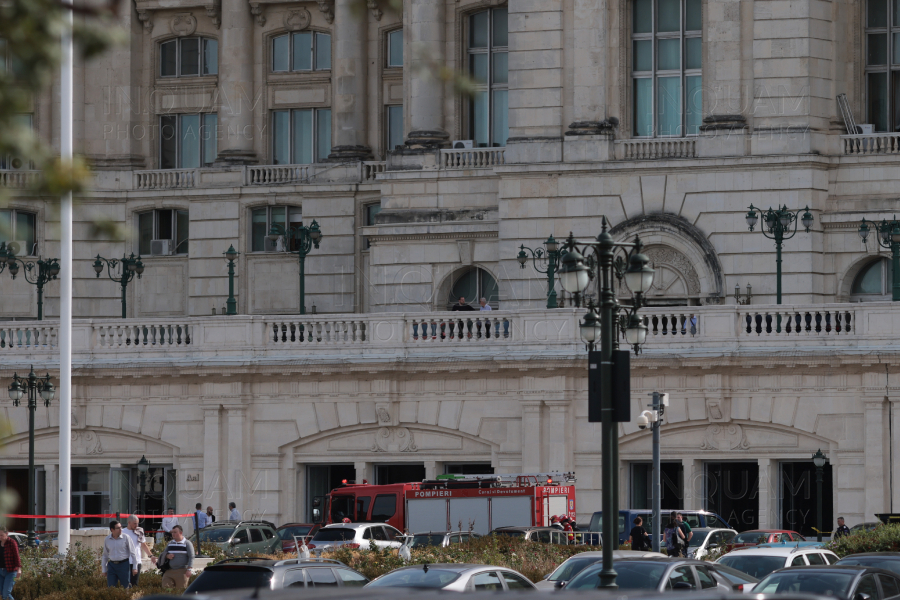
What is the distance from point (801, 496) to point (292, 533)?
498 inches

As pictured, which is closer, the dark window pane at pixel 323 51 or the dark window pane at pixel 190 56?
the dark window pane at pixel 323 51

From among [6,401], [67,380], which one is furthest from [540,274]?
[67,380]

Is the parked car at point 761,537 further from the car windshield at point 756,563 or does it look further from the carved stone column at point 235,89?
the carved stone column at point 235,89

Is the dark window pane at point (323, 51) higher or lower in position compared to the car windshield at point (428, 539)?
higher

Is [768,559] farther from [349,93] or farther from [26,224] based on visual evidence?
[26,224]

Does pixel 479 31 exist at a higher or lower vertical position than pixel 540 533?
higher

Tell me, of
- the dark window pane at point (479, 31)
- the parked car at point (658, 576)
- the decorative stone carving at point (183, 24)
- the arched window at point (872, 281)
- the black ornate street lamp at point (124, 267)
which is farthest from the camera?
the decorative stone carving at point (183, 24)

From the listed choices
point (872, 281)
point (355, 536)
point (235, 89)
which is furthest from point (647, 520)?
point (235, 89)

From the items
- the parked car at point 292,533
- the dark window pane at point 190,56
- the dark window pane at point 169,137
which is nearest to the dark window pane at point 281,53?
the dark window pane at point 190,56

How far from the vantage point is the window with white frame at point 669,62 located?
2023 inches

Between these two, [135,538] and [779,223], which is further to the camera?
[779,223]

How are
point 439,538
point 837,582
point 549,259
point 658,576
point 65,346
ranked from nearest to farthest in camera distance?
point 837,582
point 658,576
point 65,346
point 439,538
point 549,259

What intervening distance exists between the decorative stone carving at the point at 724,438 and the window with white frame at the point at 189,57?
86.4 ft

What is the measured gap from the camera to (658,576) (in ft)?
73.3
